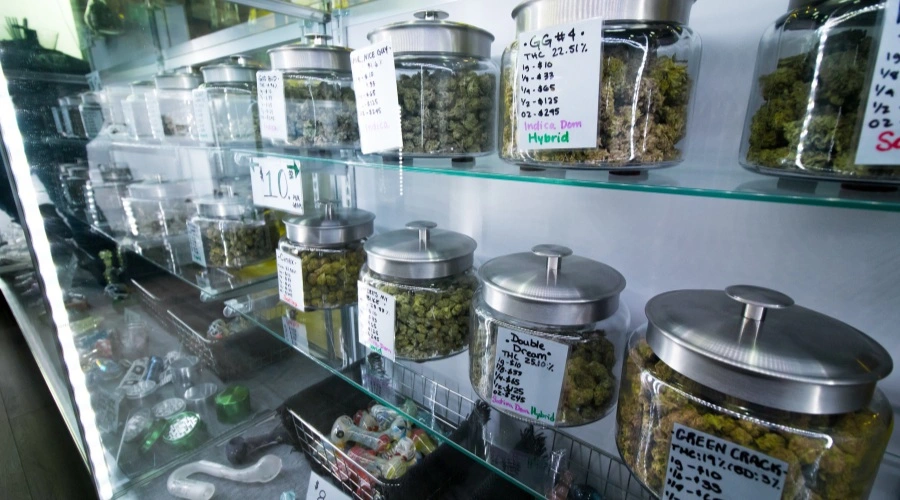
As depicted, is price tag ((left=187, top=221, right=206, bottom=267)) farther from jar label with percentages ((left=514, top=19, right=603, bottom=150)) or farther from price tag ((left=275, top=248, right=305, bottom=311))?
jar label with percentages ((left=514, top=19, right=603, bottom=150))

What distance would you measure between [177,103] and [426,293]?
0.82 m

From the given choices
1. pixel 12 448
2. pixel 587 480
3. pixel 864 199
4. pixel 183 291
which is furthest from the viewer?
pixel 183 291

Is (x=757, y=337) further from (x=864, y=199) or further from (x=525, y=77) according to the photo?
(x=525, y=77)

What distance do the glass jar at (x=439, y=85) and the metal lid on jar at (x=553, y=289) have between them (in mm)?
162

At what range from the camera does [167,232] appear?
1.08 m

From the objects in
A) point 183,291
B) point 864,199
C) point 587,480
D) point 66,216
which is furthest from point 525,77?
point 66,216

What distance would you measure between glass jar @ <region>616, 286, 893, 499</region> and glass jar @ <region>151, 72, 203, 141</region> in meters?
1.03

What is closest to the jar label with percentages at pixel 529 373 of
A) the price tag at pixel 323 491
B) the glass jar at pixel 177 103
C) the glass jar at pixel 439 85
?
the glass jar at pixel 439 85

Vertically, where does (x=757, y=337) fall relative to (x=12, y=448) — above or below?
above

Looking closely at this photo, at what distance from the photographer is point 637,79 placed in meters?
0.36

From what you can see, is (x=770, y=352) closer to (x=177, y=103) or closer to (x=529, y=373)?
(x=529, y=373)

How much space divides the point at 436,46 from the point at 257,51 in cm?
70

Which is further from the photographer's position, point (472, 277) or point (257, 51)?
point (257, 51)

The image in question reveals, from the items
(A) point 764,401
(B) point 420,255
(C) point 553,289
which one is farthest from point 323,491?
(A) point 764,401
